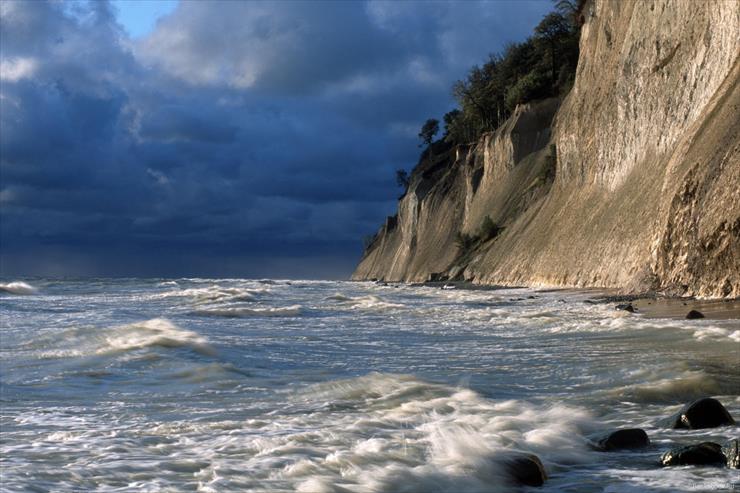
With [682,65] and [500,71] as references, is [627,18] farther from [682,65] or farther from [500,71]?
[500,71]

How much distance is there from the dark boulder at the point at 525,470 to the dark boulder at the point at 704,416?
5.70ft

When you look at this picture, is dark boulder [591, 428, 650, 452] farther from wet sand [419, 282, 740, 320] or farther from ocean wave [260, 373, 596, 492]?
wet sand [419, 282, 740, 320]

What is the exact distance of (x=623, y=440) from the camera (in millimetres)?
5797

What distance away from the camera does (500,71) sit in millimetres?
79938

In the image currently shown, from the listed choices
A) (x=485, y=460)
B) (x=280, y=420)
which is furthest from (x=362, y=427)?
(x=485, y=460)

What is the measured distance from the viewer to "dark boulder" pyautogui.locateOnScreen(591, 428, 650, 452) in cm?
578

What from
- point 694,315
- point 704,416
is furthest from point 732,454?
point 694,315

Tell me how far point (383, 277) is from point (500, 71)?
29.9 metres

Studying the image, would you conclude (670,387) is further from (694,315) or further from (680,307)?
(680,307)

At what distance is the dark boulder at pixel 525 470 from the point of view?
500 cm

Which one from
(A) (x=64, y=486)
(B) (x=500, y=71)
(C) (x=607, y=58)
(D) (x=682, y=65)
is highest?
(B) (x=500, y=71)

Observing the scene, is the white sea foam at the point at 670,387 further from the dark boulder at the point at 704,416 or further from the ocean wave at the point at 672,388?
the dark boulder at the point at 704,416

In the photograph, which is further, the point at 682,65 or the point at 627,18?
the point at 627,18

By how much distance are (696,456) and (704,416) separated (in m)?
1.23
